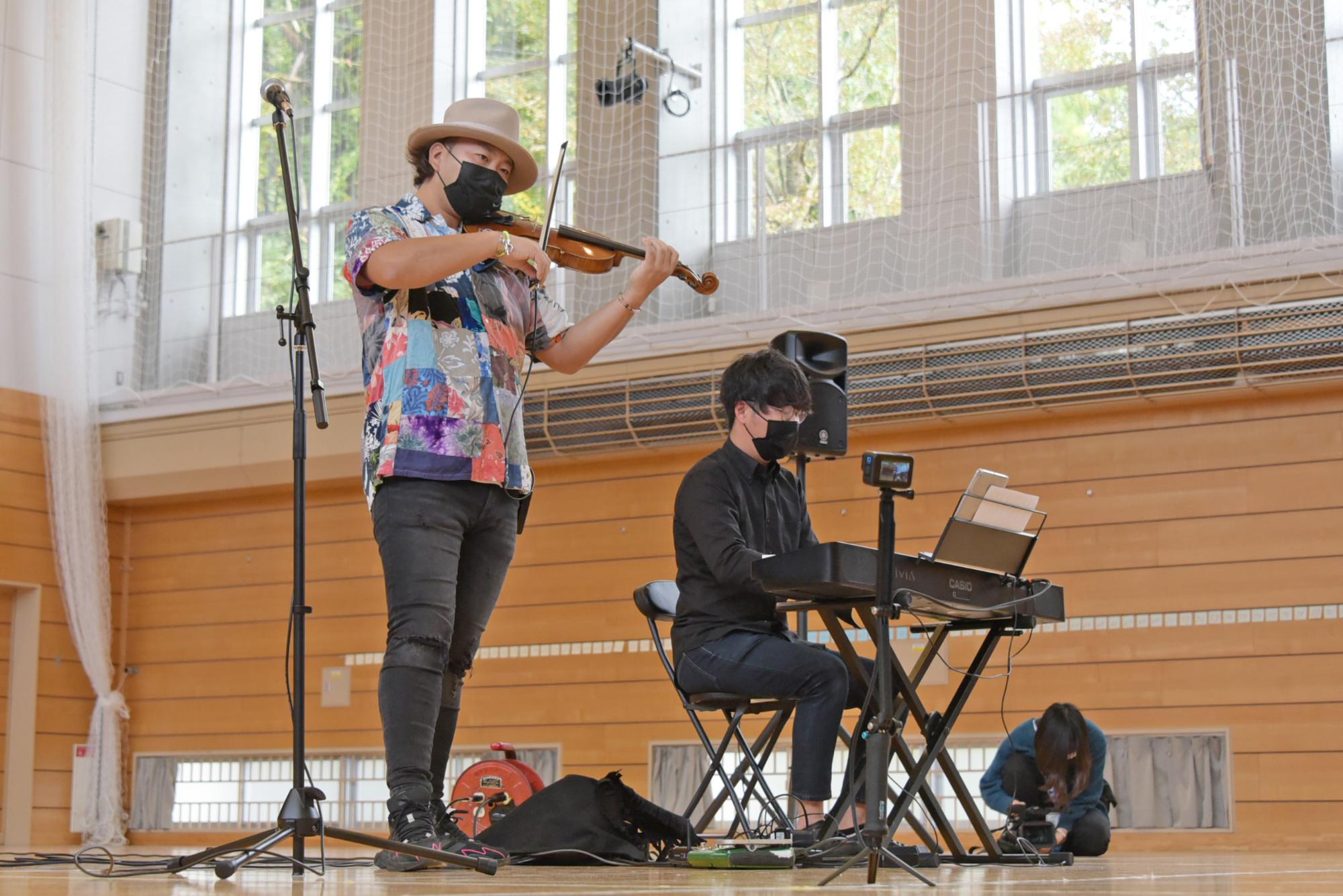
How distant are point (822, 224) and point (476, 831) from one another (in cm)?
310

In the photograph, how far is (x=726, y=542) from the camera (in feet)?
10.2

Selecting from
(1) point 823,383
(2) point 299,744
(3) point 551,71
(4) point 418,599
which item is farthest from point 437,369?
(3) point 551,71

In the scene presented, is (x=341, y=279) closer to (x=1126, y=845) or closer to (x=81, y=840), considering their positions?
(x=81, y=840)

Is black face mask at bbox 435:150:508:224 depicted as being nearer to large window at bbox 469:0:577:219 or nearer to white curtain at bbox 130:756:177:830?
large window at bbox 469:0:577:219

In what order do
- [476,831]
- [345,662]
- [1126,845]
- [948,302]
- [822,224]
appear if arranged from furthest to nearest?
[345,662]
[822,224]
[948,302]
[1126,845]
[476,831]

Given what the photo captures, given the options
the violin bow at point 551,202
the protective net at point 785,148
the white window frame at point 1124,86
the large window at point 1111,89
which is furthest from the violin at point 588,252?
the large window at point 1111,89

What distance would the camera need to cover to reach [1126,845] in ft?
16.8

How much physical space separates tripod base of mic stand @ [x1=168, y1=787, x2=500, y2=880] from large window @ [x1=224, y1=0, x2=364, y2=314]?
530 cm

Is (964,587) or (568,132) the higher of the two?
(568,132)

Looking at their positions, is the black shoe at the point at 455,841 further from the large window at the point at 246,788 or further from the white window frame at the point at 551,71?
the white window frame at the point at 551,71

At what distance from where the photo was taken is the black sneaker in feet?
8.12

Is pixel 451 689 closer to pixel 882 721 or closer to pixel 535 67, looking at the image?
pixel 882 721

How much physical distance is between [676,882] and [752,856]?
517 millimetres

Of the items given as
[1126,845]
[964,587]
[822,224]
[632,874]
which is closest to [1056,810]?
[1126,845]
